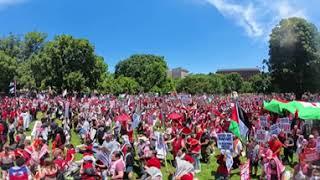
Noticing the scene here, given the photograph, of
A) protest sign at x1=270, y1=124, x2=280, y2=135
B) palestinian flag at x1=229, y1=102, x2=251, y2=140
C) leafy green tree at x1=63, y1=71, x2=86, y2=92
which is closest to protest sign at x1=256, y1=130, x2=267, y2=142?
protest sign at x1=270, y1=124, x2=280, y2=135

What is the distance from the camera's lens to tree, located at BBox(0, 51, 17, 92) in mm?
83438

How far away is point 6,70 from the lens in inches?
3310

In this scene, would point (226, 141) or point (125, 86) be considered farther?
point (125, 86)

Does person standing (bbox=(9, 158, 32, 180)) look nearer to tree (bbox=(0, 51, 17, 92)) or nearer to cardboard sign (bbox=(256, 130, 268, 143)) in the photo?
cardboard sign (bbox=(256, 130, 268, 143))

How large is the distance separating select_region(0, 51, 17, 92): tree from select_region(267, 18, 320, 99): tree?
127 feet

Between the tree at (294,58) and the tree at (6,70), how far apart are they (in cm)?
3877

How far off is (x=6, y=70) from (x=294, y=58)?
42.2m

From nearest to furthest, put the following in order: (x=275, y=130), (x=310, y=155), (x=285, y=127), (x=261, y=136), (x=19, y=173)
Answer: (x=19, y=173) → (x=310, y=155) → (x=261, y=136) → (x=275, y=130) → (x=285, y=127)

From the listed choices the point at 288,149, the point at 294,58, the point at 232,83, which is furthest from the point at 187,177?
the point at 232,83

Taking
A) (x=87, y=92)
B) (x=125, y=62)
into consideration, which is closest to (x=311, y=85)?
(x=87, y=92)

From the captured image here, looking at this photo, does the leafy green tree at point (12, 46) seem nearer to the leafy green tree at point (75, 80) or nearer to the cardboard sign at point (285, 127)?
the leafy green tree at point (75, 80)

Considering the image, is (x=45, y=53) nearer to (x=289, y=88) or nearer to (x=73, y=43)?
(x=73, y=43)

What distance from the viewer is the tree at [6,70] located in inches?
3285

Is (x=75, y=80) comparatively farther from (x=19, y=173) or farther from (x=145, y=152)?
(x=19, y=173)
